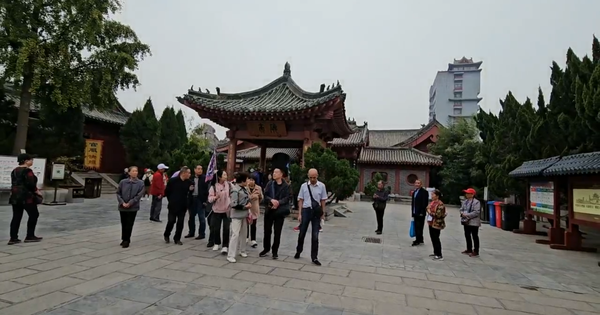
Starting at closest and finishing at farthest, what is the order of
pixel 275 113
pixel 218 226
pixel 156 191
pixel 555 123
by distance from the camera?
pixel 218 226
pixel 156 191
pixel 555 123
pixel 275 113

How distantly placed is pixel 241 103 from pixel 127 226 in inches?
347

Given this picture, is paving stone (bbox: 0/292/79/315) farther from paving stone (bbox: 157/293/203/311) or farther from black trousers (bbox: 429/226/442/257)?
black trousers (bbox: 429/226/442/257)

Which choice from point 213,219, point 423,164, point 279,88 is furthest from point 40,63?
point 423,164

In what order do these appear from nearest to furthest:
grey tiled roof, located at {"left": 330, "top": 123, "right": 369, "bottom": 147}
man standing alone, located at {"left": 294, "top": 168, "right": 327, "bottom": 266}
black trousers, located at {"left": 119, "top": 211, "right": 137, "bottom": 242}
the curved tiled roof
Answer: man standing alone, located at {"left": 294, "top": 168, "right": 327, "bottom": 266}
black trousers, located at {"left": 119, "top": 211, "right": 137, "bottom": 242}
grey tiled roof, located at {"left": 330, "top": 123, "right": 369, "bottom": 147}
the curved tiled roof

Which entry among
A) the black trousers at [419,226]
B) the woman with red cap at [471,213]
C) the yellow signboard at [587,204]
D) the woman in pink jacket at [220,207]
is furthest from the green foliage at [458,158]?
the woman in pink jacket at [220,207]

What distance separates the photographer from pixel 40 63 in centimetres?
1182

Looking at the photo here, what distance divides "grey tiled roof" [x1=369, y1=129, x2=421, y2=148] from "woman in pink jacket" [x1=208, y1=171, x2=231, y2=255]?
105ft

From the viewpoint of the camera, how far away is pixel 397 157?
2852 cm

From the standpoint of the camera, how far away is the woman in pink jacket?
19.3ft

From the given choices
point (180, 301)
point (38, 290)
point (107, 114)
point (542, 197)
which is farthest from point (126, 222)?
point (107, 114)

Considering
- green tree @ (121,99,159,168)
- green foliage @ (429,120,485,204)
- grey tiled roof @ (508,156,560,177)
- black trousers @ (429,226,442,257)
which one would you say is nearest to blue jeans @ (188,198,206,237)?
black trousers @ (429,226,442,257)

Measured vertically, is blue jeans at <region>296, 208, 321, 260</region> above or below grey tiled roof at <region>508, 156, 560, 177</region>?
below

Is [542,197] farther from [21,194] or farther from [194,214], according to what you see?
[21,194]

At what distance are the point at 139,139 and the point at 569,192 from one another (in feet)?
71.1
